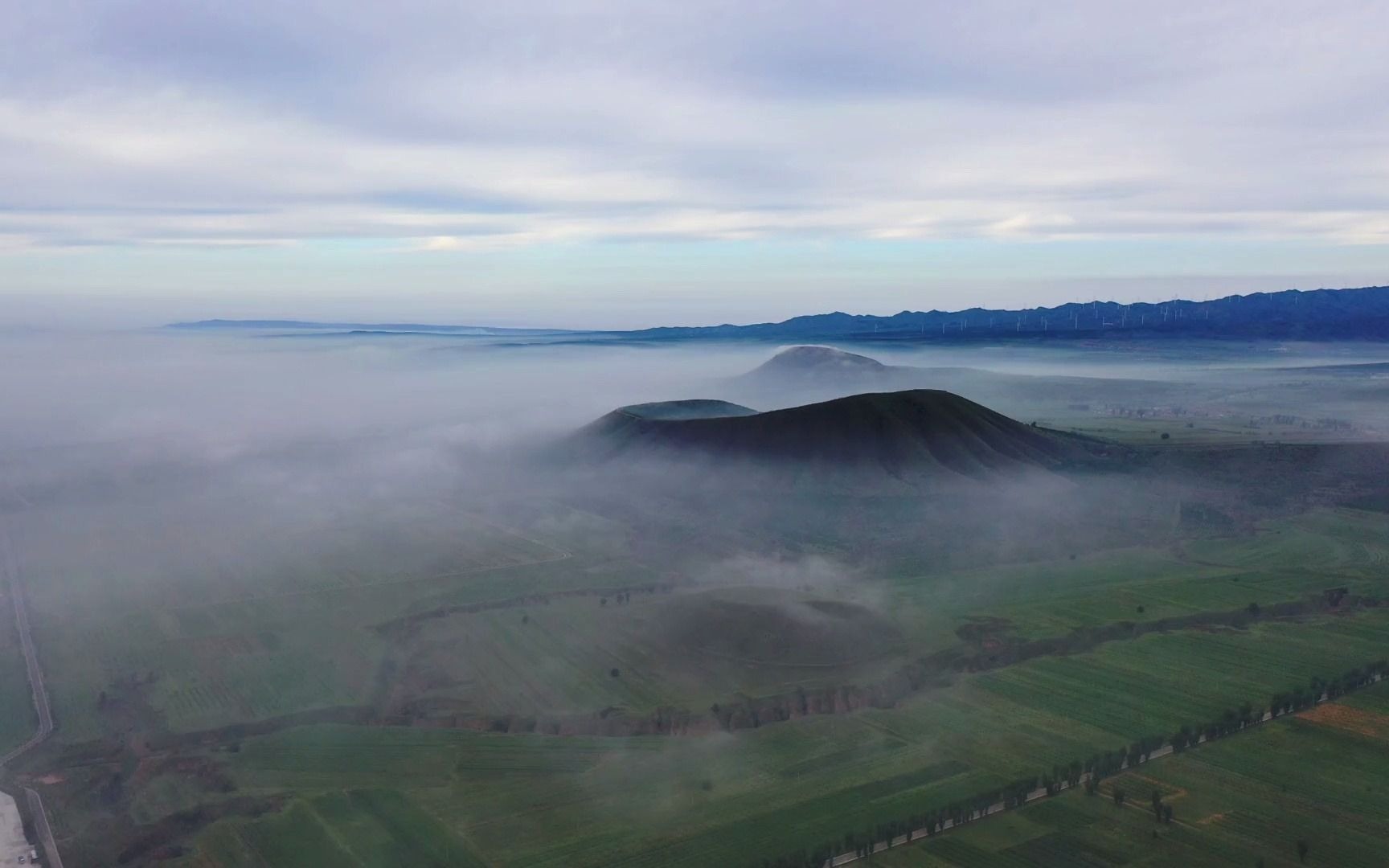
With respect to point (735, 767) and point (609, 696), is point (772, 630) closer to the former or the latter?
point (609, 696)

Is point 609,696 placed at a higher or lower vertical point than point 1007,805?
higher

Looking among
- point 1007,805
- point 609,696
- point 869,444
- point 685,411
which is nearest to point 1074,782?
point 1007,805

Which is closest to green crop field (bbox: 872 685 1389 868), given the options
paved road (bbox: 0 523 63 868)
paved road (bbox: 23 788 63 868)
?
paved road (bbox: 23 788 63 868)

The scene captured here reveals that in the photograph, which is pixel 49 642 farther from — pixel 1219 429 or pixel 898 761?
pixel 1219 429

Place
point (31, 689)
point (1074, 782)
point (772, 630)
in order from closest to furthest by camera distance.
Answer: point (1074, 782) < point (31, 689) < point (772, 630)

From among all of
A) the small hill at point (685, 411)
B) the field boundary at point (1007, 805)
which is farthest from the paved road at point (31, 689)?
the small hill at point (685, 411)

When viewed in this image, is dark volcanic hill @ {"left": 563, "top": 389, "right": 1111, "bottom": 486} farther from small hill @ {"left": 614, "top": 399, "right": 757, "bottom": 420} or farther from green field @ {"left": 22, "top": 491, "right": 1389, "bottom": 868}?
green field @ {"left": 22, "top": 491, "right": 1389, "bottom": 868}

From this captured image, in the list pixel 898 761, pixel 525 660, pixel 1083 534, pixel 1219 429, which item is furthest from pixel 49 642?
pixel 1219 429
